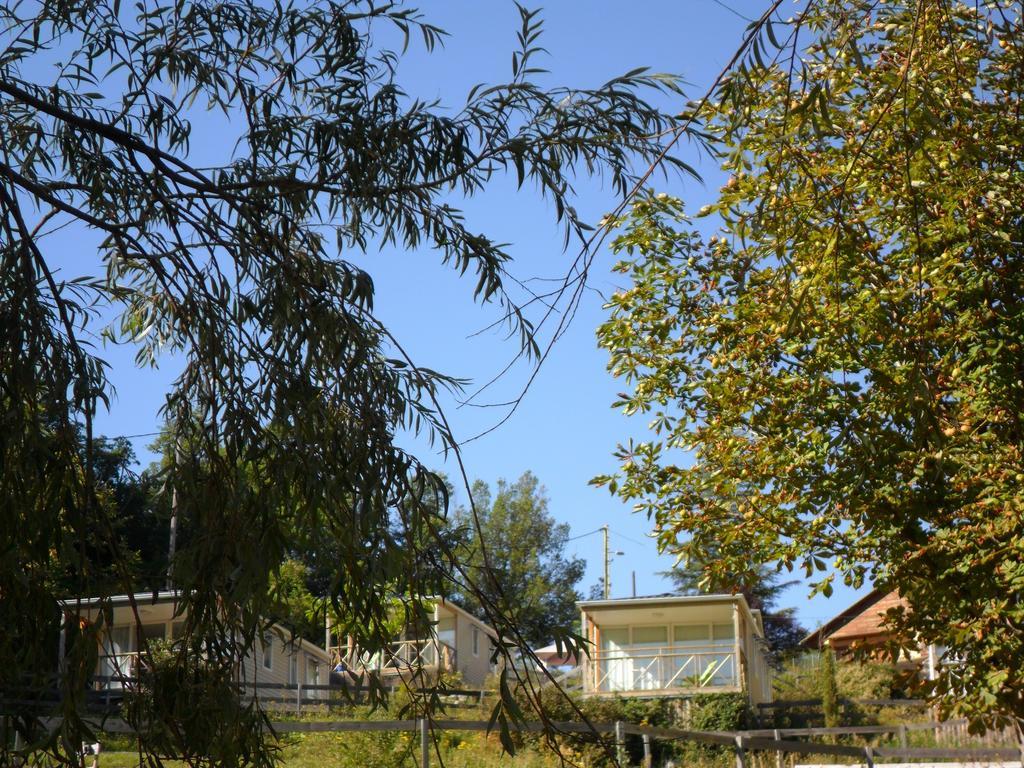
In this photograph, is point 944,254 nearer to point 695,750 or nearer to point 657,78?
point 657,78

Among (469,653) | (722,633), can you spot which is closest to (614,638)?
(722,633)

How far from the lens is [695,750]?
14234 mm

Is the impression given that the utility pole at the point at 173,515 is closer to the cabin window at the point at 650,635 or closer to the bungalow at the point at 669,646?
the bungalow at the point at 669,646

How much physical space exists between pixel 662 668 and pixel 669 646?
1.94 ft

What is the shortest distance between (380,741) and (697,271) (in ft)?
21.3

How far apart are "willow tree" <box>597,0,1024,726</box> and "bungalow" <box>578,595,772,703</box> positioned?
14.5 m

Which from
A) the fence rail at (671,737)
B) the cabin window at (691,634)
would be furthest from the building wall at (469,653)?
the fence rail at (671,737)

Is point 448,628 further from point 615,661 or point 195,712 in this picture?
point 195,712

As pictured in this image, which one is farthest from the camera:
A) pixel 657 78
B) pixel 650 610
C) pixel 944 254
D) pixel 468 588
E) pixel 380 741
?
pixel 650 610

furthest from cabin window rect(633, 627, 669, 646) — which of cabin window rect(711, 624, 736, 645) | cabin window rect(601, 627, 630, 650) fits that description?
cabin window rect(711, 624, 736, 645)

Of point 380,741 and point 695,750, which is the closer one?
point 380,741

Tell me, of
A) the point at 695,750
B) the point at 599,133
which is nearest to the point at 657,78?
the point at 599,133

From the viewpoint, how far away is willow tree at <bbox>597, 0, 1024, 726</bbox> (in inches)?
295

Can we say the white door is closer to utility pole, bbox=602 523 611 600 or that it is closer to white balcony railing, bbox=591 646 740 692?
white balcony railing, bbox=591 646 740 692
